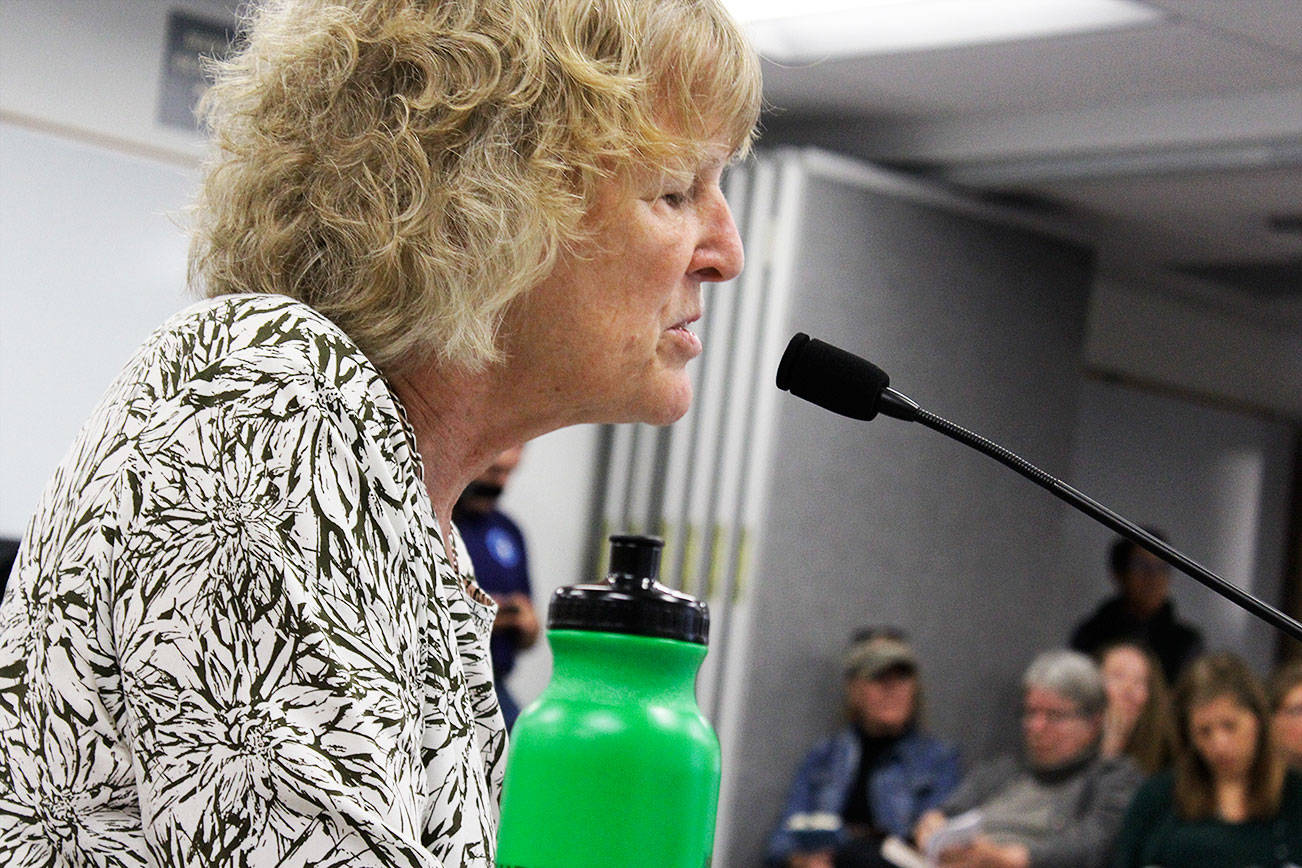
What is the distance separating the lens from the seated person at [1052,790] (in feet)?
12.1

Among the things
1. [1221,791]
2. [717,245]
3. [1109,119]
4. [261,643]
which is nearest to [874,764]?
[1221,791]

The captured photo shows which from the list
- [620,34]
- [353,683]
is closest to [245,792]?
[353,683]

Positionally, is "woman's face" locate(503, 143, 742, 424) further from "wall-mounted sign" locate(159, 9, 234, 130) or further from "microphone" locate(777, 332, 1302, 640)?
"wall-mounted sign" locate(159, 9, 234, 130)

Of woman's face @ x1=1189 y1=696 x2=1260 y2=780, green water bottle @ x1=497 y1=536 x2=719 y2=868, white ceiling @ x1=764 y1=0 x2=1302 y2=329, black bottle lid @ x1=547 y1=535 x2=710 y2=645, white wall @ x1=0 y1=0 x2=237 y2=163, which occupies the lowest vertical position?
woman's face @ x1=1189 y1=696 x2=1260 y2=780

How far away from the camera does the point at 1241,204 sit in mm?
4508

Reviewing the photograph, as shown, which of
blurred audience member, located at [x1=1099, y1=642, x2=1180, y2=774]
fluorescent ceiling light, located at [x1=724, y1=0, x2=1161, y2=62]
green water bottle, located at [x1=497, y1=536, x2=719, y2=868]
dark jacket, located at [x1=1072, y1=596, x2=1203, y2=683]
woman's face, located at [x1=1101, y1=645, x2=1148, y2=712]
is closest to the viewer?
green water bottle, located at [x1=497, y1=536, x2=719, y2=868]

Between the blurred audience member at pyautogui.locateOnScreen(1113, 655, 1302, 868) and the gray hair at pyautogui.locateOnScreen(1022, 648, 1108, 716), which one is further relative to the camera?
the gray hair at pyautogui.locateOnScreen(1022, 648, 1108, 716)

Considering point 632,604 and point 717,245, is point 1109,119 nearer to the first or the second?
point 717,245

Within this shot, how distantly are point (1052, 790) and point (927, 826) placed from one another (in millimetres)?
331

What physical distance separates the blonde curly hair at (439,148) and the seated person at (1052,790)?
125 inches

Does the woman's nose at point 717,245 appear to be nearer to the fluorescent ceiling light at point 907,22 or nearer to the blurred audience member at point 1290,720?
the fluorescent ceiling light at point 907,22

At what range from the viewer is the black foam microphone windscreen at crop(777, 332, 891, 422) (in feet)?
2.73

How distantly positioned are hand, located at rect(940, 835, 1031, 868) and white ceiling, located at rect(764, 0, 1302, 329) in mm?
1619

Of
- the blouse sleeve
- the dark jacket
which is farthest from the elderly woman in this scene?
the dark jacket
